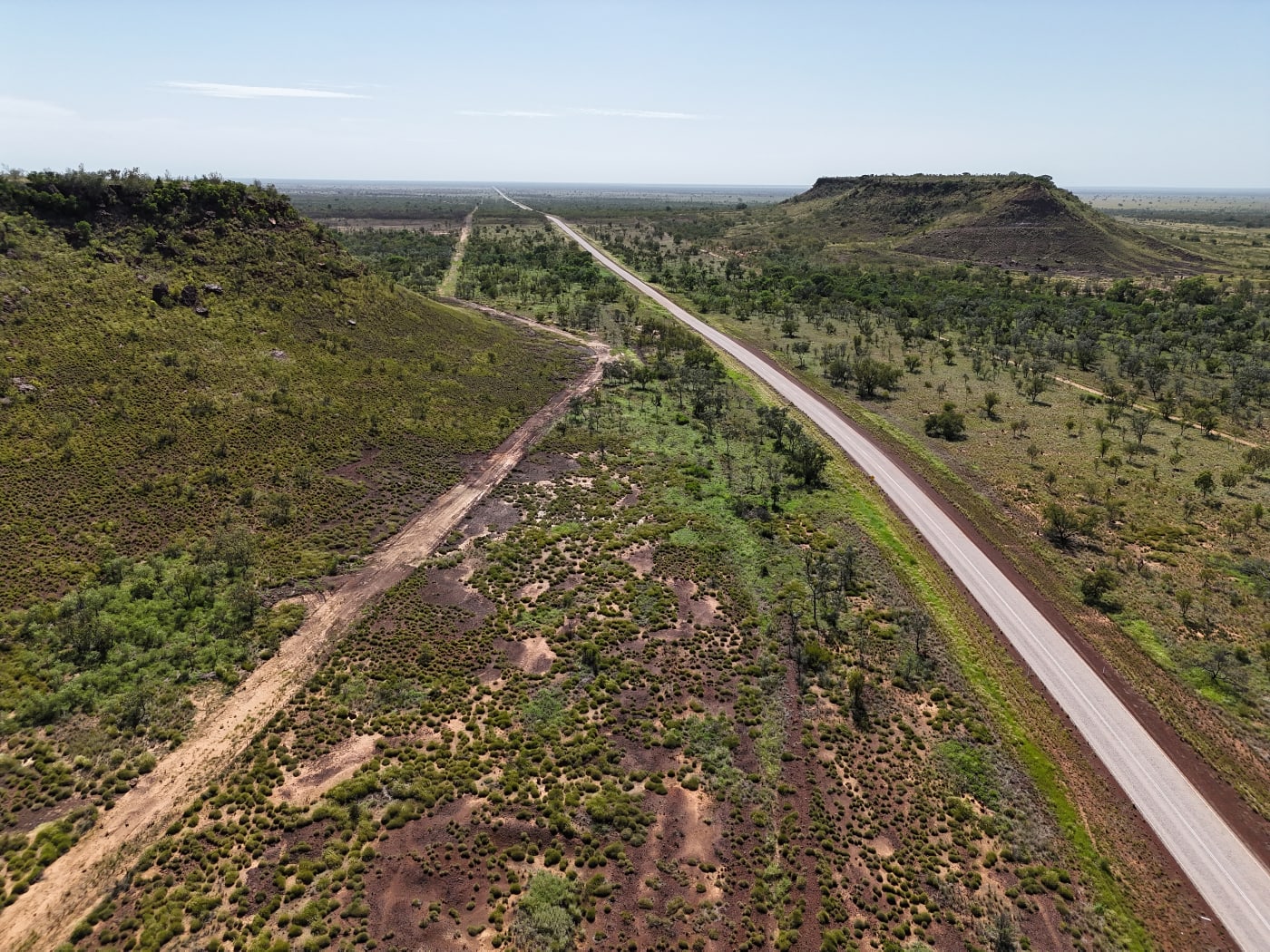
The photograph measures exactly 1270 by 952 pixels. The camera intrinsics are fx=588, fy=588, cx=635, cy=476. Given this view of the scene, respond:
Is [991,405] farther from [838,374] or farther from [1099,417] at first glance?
[838,374]

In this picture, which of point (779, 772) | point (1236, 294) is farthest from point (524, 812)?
point (1236, 294)

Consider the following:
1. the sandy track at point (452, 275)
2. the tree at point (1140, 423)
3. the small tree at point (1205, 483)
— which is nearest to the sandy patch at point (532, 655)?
the small tree at point (1205, 483)

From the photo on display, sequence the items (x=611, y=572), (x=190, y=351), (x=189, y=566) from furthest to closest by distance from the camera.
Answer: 1. (x=190, y=351)
2. (x=611, y=572)
3. (x=189, y=566)

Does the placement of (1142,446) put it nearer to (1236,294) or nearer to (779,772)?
(779,772)

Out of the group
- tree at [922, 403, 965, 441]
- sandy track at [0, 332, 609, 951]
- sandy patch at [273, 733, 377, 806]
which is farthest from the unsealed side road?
sandy track at [0, 332, 609, 951]

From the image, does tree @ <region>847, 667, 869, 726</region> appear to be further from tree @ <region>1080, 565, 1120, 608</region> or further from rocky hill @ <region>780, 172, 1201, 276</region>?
rocky hill @ <region>780, 172, 1201, 276</region>

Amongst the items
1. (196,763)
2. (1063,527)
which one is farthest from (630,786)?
(1063,527)
